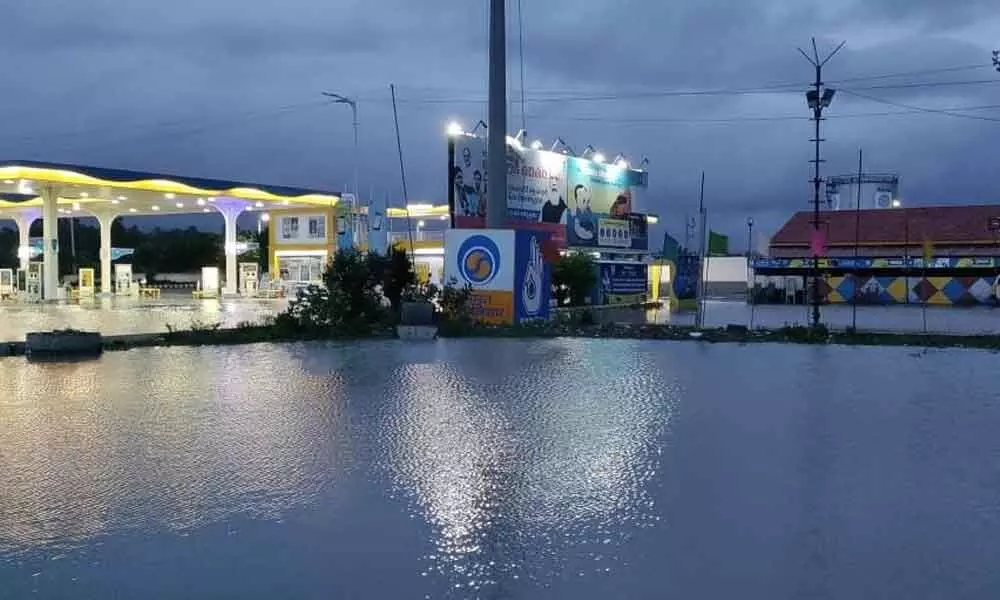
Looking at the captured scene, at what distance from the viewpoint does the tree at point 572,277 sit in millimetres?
34656

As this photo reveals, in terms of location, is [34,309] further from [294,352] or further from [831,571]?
[831,571]

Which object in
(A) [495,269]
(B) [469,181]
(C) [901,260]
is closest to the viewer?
(A) [495,269]

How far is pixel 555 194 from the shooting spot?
118 feet

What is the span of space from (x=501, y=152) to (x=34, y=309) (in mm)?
20438

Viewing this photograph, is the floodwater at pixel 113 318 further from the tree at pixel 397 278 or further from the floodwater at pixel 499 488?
the floodwater at pixel 499 488

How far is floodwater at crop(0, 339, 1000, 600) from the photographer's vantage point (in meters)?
4.87

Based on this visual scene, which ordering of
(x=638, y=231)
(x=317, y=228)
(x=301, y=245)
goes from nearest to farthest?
(x=638, y=231)
(x=317, y=228)
(x=301, y=245)

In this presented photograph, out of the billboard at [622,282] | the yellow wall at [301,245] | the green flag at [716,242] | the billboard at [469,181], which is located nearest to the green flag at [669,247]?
the green flag at [716,242]

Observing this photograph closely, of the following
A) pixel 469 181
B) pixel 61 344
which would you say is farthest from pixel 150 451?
pixel 469 181

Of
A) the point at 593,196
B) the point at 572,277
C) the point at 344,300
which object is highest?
the point at 593,196

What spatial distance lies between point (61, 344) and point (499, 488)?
12508mm

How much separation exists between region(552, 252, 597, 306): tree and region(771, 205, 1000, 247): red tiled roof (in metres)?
22.3

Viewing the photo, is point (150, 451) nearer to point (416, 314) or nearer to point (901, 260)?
point (416, 314)

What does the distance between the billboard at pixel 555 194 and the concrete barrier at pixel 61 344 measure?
14.3m
